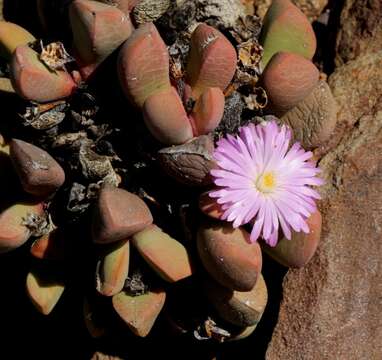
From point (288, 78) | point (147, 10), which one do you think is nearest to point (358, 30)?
point (288, 78)

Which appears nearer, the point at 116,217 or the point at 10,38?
the point at 116,217

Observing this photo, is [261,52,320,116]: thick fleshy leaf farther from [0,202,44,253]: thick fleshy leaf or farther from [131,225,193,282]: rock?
[0,202,44,253]: thick fleshy leaf

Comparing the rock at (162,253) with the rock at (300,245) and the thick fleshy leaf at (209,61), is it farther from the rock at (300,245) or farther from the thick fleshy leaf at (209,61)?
the thick fleshy leaf at (209,61)

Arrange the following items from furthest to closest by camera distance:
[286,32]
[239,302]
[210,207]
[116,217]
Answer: [286,32] → [239,302] → [210,207] → [116,217]

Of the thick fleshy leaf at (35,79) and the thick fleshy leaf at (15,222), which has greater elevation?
the thick fleshy leaf at (35,79)

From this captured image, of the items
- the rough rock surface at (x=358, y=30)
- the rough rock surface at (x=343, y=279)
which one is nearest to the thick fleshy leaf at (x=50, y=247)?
the rough rock surface at (x=343, y=279)

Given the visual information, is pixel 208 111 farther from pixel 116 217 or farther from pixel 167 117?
pixel 116 217
